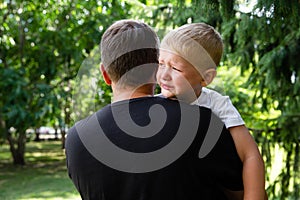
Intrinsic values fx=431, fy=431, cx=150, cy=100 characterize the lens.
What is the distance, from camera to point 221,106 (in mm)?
1186

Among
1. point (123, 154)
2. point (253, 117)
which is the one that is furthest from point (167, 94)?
point (253, 117)

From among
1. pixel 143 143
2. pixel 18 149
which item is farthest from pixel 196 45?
pixel 18 149

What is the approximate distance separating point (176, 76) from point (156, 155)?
0.84 feet

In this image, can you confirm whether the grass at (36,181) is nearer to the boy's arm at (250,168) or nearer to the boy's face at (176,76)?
the boy's face at (176,76)

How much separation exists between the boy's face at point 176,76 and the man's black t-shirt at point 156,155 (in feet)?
0.43

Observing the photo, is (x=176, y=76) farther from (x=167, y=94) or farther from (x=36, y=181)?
(x=36, y=181)

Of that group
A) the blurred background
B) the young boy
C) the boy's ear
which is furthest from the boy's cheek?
the blurred background

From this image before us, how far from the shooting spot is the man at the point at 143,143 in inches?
41.3

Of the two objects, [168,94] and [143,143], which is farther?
→ [168,94]

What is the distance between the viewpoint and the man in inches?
41.3

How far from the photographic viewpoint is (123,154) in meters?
1.10

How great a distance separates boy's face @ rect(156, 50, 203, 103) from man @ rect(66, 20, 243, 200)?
61 millimetres

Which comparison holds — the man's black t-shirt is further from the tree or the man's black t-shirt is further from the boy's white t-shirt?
the tree

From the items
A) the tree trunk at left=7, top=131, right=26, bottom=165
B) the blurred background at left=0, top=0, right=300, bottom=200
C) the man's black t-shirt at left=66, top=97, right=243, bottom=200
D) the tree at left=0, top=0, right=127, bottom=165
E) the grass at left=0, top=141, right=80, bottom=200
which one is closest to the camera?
the man's black t-shirt at left=66, top=97, right=243, bottom=200
